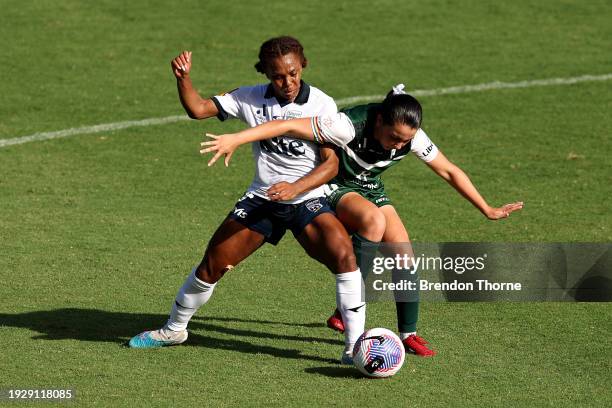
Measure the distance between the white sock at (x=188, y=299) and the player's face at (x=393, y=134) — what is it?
171 centimetres

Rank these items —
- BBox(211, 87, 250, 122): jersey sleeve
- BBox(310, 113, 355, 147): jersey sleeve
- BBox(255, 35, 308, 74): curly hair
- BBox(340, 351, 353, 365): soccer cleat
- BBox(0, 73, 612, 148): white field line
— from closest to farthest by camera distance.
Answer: BBox(255, 35, 308, 74): curly hair → BBox(310, 113, 355, 147): jersey sleeve → BBox(340, 351, 353, 365): soccer cleat → BBox(211, 87, 250, 122): jersey sleeve → BBox(0, 73, 612, 148): white field line

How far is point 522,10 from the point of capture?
21547 mm

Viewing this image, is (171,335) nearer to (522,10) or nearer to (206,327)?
(206,327)

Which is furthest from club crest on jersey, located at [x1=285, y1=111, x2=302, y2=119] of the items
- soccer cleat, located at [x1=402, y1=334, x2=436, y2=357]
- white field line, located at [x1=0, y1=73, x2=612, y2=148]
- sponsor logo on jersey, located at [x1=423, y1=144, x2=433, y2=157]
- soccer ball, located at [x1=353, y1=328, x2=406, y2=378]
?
white field line, located at [x1=0, y1=73, x2=612, y2=148]

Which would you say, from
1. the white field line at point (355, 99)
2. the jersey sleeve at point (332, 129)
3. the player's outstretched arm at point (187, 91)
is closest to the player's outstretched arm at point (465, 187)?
the jersey sleeve at point (332, 129)

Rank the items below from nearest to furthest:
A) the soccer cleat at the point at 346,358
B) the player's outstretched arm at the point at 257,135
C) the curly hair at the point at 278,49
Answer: the player's outstretched arm at the point at 257,135 < the curly hair at the point at 278,49 < the soccer cleat at the point at 346,358

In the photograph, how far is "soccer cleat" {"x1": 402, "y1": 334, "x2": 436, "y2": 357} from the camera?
9.52 metres

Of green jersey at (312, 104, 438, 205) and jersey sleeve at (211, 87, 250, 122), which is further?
jersey sleeve at (211, 87, 250, 122)

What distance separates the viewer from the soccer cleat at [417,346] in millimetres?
9516

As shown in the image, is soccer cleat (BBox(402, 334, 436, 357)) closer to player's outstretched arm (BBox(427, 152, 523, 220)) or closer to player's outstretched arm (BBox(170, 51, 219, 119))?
player's outstretched arm (BBox(427, 152, 523, 220))

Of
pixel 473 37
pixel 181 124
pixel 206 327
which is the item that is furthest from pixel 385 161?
pixel 473 37

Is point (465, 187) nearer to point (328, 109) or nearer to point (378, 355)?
point (328, 109)

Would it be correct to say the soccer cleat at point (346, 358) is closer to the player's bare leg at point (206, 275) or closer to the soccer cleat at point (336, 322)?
the soccer cleat at point (336, 322)

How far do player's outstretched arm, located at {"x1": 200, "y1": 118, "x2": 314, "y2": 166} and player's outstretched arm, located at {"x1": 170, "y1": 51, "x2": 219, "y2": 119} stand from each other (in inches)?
19.7
